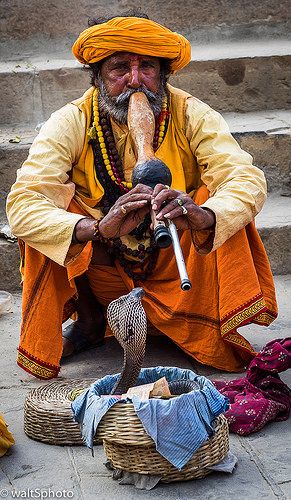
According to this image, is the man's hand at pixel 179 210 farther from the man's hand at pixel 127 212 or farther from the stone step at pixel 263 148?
the stone step at pixel 263 148

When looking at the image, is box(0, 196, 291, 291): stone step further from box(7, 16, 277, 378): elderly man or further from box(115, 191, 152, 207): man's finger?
box(115, 191, 152, 207): man's finger

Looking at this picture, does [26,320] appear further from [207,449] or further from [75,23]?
[75,23]

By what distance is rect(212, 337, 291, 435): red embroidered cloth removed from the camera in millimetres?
3744

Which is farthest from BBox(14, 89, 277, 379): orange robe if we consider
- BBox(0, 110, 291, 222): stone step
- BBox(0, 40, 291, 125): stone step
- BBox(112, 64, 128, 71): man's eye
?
BBox(0, 40, 291, 125): stone step

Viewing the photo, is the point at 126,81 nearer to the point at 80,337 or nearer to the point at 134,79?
the point at 134,79

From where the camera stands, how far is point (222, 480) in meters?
3.37

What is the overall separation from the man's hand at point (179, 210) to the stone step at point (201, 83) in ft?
7.87

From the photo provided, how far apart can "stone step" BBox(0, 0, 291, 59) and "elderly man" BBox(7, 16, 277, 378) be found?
224 cm

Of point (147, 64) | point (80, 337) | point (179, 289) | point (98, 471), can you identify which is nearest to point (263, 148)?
point (147, 64)

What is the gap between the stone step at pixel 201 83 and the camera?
6.21 m

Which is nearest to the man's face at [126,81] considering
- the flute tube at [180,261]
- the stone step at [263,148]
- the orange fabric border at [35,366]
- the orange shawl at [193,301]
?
the orange shawl at [193,301]

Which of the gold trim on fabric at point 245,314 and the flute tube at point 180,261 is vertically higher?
the flute tube at point 180,261

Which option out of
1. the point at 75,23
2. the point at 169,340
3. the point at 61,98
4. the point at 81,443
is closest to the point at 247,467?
the point at 81,443

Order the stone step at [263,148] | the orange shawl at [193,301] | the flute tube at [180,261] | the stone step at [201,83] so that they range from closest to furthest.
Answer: the flute tube at [180,261] → the orange shawl at [193,301] → the stone step at [263,148] → the stone step at [201,83]
